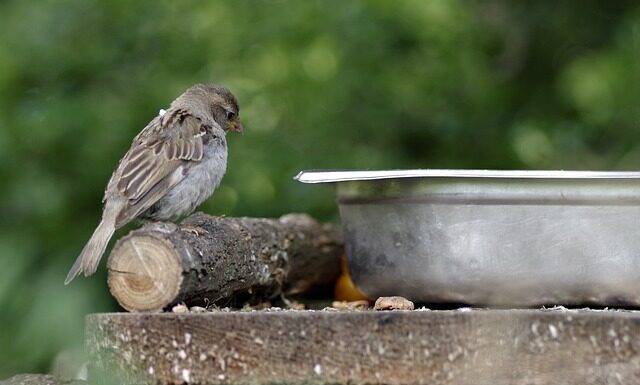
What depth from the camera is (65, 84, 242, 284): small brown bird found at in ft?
14.9

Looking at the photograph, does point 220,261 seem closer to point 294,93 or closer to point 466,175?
point 466,175

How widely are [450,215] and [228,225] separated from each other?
1.05m

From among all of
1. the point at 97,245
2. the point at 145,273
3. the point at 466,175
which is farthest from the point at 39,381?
the point at 466,175

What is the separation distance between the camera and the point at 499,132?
30.1 ft

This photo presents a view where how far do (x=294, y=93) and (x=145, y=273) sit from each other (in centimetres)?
446

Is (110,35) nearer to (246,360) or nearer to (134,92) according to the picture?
(134,92)

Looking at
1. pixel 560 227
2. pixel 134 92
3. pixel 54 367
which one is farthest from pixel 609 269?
pixel 134 92

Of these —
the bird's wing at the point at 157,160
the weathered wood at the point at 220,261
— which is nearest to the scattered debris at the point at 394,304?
the weathered wood at the point at 220,261

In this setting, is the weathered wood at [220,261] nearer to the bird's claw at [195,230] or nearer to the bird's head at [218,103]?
the bird's claw at [195,230]

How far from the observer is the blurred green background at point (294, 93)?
6.56m

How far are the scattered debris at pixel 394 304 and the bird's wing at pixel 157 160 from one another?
1124 mm

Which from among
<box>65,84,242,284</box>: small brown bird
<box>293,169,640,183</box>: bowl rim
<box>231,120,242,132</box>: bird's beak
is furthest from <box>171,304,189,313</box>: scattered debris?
<box>231,120,242,132</box>: bird's beak

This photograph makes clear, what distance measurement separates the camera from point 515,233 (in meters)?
4.21

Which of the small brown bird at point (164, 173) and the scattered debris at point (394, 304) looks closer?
the scattered debris at point (394, 304)
